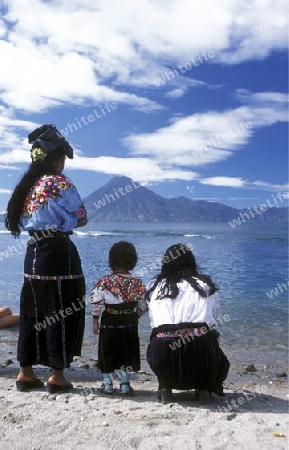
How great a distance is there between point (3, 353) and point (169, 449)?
5626 millimetres

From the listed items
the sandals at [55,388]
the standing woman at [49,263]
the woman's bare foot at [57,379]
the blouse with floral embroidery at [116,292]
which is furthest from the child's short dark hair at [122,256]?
the sandals at [55,388]

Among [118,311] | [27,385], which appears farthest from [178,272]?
[27,385]

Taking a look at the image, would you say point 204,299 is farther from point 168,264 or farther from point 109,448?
point 109,448

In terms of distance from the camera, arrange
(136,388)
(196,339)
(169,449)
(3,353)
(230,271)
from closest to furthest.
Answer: (169,449), (196,339), (136,388), (3,353), (230,271)

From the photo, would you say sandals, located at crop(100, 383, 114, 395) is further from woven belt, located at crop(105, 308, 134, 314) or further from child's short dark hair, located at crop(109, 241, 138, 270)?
child's short dark hair, located at crop(109, 241, 138, 270)

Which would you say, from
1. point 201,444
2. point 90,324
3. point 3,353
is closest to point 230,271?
point 90,324

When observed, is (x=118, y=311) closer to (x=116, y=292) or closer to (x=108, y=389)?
(x=116, y=292)

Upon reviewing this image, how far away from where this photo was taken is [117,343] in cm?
529

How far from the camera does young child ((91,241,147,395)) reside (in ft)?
17.1

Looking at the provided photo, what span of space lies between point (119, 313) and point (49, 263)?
38.4 inches

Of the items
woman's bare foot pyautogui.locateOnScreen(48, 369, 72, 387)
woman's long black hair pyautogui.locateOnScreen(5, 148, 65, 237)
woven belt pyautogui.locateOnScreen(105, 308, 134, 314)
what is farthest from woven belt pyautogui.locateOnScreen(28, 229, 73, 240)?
woman's bare foot pyautogui.locateOnScreen(48, 369, 72, 387)

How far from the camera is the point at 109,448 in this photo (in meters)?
3.74

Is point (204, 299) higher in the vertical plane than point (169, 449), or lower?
higher

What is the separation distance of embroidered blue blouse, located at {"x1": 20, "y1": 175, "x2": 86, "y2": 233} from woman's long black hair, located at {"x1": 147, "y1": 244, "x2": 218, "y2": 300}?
1044 millimetres
